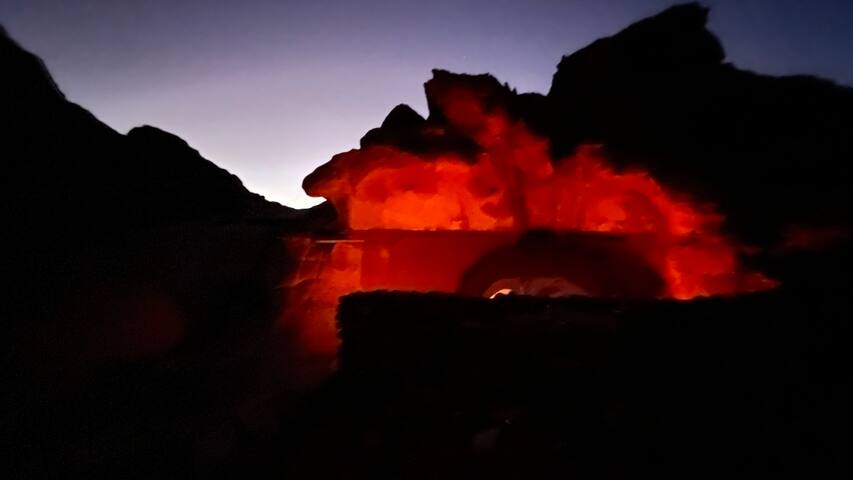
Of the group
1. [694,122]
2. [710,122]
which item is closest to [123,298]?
[694,122]

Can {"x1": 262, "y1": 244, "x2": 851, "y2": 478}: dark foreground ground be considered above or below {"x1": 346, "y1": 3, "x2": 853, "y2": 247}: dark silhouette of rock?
below

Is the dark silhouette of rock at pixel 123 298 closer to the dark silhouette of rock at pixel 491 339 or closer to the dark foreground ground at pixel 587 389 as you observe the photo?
the dark silhouette of rock at pixel 491 339

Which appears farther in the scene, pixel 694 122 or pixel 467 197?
pixel 467 197

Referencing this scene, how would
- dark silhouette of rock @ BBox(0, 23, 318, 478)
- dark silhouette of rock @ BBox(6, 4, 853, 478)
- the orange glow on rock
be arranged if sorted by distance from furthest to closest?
the orange glow on rock → dark silhouette of rock @ BBox(0, 23, 318, 478) → dark silhouette of rock @ BBox(6, 4, 853, 478)

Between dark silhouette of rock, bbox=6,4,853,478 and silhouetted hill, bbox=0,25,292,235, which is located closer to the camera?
dark silhouette of rock, bbox=6,4,853,478

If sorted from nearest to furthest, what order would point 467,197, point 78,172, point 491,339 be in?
point 491,339 < point 467,197 < point 78,172

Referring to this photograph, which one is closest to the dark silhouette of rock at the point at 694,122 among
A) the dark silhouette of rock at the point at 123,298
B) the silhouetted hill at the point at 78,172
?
the dark silhouette of rock at the point at 123,298

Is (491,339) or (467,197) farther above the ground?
(467,197)

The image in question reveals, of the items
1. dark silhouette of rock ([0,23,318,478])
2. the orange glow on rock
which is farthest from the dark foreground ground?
the orange glow on rock

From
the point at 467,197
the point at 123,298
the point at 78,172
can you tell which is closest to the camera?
the point at 467,197

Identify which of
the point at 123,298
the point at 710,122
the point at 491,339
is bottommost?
the point at 123,298

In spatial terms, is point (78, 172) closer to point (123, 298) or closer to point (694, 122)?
point (123, 298)

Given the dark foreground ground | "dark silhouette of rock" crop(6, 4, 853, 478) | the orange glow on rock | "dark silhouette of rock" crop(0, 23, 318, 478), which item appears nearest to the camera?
the dark foreground ground

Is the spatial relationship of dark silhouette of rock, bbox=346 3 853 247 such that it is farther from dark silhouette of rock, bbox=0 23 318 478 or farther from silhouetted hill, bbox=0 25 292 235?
silhouetted hill, bbox=0 25 292 235
